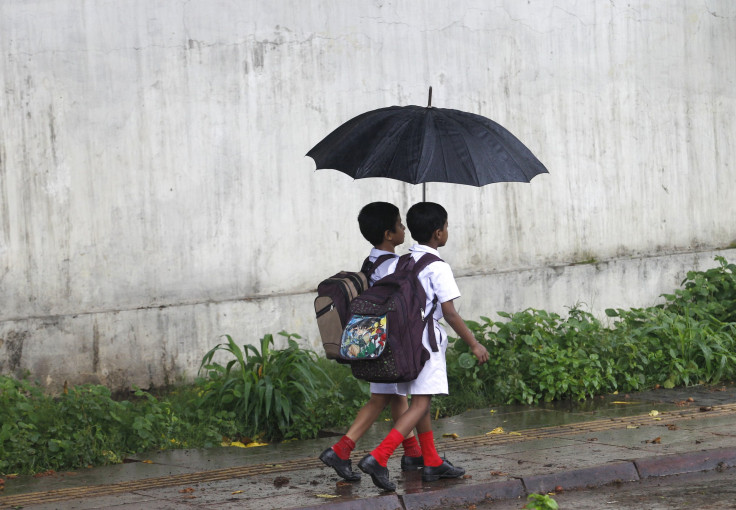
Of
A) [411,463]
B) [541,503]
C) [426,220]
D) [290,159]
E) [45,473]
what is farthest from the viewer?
[290,159]

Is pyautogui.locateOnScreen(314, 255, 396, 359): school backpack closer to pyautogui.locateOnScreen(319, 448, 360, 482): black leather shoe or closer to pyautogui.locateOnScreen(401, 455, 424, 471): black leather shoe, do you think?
pyautogui.locateOnScreen(319, 448, 360, 482): black leather shoe

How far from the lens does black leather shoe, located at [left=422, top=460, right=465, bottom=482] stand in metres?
5.99

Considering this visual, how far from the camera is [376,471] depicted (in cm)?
569

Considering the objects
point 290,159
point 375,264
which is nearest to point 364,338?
point 375,264

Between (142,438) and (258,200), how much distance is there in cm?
266

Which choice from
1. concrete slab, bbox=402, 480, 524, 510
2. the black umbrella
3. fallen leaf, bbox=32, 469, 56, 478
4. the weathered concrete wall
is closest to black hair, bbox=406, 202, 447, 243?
the black umbrella

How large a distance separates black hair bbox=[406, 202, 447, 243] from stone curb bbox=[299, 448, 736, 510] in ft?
4.70

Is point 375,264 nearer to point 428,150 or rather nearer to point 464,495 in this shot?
point 428,150

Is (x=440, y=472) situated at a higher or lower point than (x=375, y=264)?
lower

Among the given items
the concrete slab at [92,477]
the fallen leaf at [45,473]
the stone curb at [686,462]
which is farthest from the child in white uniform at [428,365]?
the fallen leaf at [45,473]

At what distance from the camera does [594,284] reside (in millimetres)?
10750

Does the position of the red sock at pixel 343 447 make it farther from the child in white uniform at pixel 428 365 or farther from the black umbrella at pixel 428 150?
the black umbrella at pixel 428 150

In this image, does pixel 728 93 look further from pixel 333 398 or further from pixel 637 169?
pixel 333 398

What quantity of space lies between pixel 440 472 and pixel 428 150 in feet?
6.02
